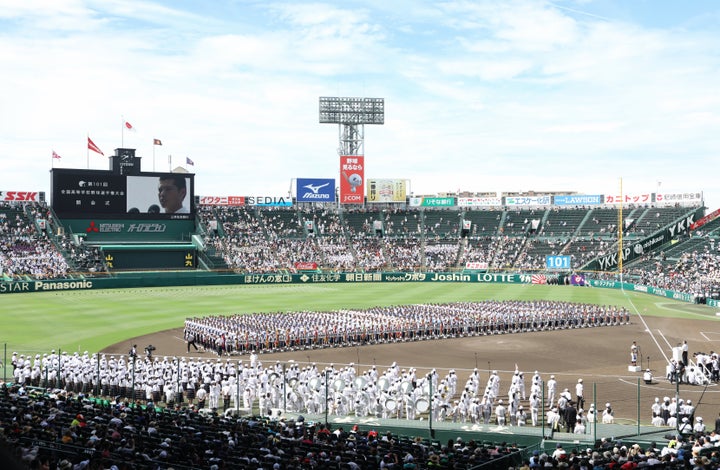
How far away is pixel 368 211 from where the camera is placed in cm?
9188

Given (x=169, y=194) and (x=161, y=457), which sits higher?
(x=169, y=194)

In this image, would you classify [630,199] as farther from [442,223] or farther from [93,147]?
[93,147]

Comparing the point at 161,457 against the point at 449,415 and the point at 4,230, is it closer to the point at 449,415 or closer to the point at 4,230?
the point at 449,415

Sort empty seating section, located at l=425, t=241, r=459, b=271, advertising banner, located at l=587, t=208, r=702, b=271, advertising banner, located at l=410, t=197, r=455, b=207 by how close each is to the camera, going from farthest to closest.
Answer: advertising banner, located at l=410, t=197, r=455, b=207 → empty seating section, located at l=425, t=241, r=459, b=271 → advertising banner, located at l=587, t=208, r=702, b=271

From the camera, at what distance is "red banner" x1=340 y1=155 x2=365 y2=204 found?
87938mm

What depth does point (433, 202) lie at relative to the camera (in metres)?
92.8

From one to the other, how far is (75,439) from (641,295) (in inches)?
2223

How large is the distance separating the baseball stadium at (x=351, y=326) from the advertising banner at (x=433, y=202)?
49 centimetres

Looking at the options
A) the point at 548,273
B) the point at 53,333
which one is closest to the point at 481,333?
the point at 53,333

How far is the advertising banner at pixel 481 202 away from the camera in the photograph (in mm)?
90875

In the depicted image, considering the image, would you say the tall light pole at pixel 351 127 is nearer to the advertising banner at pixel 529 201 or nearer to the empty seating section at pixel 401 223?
the empty seating section at pixel 401 223

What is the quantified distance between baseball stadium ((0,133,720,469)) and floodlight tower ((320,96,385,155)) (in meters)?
0.39

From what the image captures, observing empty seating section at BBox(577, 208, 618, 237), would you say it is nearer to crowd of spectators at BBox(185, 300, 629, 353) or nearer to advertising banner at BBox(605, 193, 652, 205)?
advertising banner at BBox(605, 193, 652, 205)

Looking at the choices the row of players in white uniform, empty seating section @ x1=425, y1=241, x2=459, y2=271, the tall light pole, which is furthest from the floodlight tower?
the row of players in white uniform
